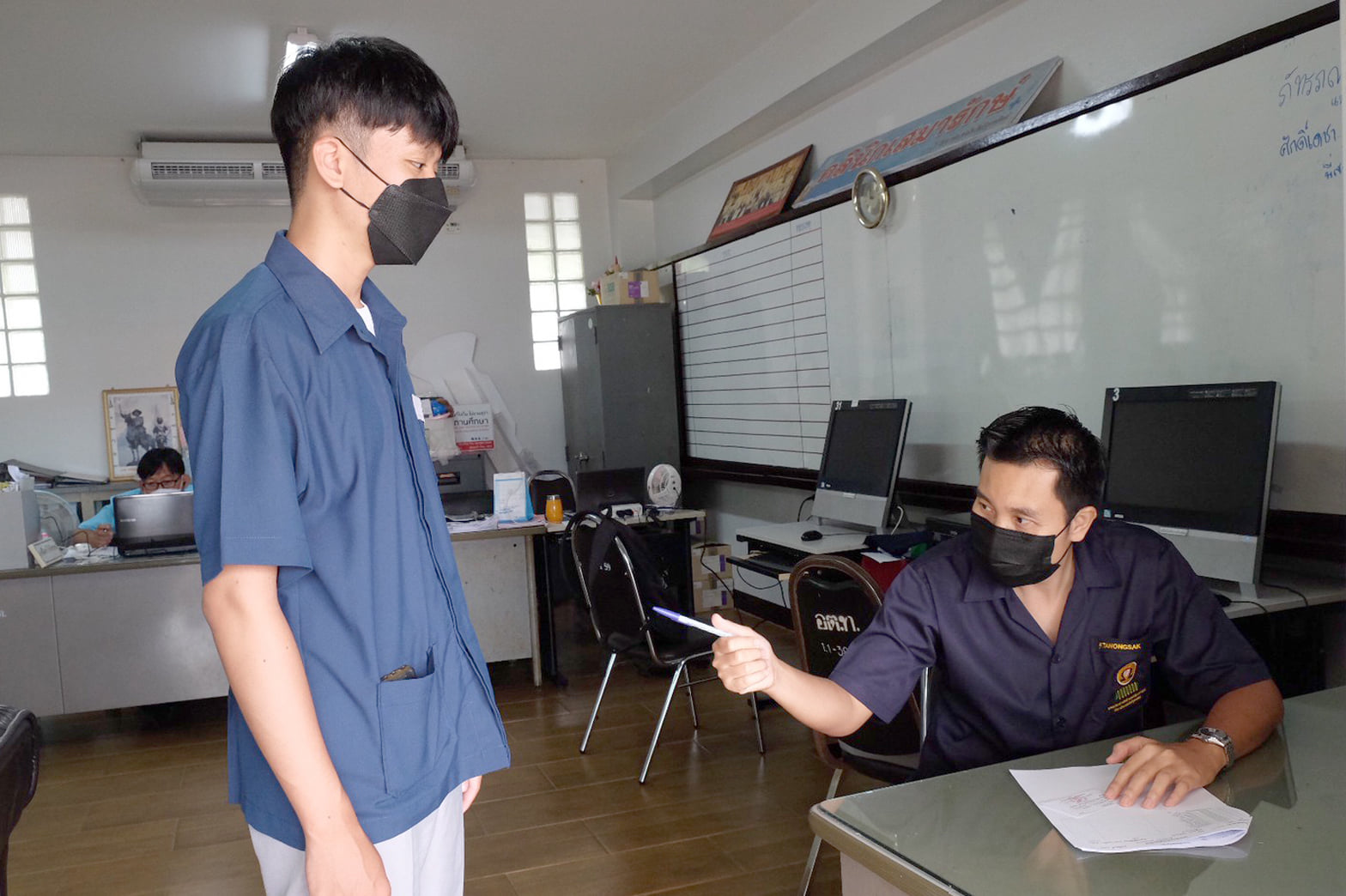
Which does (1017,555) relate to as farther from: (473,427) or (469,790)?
(473,427)

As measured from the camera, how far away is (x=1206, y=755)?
136cm

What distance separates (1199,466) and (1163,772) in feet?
5.40

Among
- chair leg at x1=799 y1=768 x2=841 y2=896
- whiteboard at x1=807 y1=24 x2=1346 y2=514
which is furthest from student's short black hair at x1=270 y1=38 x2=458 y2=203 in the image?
whiteboard at x1=807 y1=24 x2=1346 y2=514

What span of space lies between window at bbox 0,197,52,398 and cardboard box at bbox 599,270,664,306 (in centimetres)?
366

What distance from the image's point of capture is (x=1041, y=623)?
1771 millimetres

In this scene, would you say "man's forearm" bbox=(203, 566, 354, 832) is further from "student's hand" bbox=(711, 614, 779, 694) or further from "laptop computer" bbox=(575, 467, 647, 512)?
"laptop computer" bbox=(575, 467, 647, 512)

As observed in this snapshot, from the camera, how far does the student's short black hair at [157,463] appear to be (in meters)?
4.96

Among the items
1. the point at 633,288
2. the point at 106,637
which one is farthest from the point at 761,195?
the point at 106,637

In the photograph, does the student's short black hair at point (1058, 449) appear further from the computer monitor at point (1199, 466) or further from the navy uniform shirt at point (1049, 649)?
the computer monitor at point (1199, 466)

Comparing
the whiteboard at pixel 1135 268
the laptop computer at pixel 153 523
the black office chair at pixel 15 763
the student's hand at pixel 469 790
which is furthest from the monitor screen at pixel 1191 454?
the laptop computer at pixel 153 523

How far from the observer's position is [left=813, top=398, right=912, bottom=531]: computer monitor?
4.05 metres

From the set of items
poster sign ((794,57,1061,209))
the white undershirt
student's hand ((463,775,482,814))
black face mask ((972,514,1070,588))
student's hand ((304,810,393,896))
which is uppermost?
poster sign ((794,57,1061,209))

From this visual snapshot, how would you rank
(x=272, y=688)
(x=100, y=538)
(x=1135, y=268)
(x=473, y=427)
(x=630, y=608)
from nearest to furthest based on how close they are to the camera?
(x=272, y=688)
(x=1135, y=268)
(x=630, y=608)
(x=100, y=538)
(x=473, y=427)

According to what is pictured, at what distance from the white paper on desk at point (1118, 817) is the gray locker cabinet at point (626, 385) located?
17.5 ft
